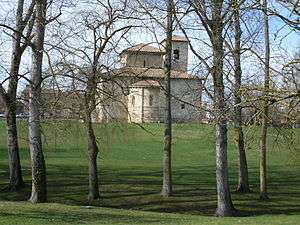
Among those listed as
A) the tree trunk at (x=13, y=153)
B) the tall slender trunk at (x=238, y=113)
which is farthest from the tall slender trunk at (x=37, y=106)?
the tall slender trunk at (x=238, y=113)

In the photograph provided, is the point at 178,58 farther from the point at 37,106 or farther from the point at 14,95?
the point at 37,106

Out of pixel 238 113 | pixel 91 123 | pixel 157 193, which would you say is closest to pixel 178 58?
pixel 157 193

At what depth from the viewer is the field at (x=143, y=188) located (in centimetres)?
1611

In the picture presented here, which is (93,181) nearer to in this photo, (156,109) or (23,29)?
(23,29)

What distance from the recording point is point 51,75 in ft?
67.4

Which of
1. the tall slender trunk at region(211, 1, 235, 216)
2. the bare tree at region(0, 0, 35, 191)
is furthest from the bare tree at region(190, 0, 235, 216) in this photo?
the bare tree at region(0, 0, 35, 191)

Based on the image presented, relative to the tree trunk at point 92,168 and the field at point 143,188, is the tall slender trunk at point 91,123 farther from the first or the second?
the field at point 143,188

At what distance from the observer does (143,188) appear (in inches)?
1051

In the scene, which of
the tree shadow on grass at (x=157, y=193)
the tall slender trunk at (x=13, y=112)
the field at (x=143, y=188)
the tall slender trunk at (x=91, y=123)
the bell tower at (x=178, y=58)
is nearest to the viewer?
the field at (x=143, y=188)

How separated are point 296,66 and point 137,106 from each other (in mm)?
69266

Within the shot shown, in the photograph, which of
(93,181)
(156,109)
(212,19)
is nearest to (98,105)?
(93,181)

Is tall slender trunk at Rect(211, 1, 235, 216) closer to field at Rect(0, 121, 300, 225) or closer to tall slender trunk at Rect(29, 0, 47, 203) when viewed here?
field at Rect(0, 121, 300, 225)

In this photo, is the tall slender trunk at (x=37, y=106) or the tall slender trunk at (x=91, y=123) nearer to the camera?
the tall slender trunk at (x=37, y=106)

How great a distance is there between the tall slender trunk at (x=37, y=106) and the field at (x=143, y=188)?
0.59 m
